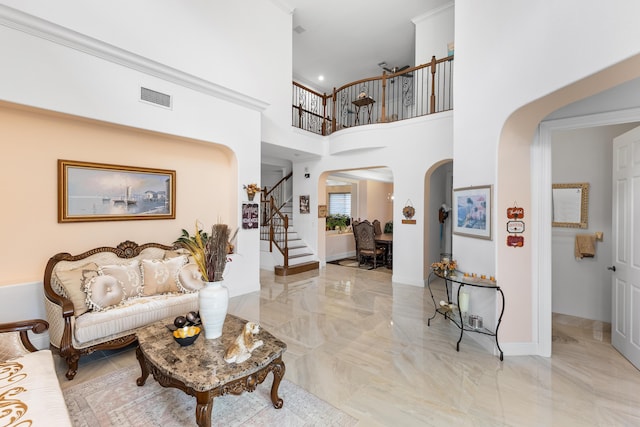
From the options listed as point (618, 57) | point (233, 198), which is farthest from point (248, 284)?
point (618, 57)

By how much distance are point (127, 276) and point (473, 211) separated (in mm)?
4158

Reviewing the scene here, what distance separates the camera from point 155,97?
12.6 feet

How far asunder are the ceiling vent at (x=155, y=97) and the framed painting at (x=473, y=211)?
167 inches

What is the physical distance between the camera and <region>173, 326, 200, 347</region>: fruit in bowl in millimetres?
2105

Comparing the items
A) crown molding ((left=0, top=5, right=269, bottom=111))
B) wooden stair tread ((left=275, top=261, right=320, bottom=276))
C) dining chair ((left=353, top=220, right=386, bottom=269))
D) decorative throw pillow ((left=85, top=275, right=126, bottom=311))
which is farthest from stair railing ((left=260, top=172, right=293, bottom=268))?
decorative throw pillow ((left=85, top=275, right=126, bottom=311))

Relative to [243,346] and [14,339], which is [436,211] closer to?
[243,346]

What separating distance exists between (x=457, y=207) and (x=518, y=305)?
135cm

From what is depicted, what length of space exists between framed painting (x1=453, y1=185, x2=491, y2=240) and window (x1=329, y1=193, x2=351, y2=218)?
22.7 ft

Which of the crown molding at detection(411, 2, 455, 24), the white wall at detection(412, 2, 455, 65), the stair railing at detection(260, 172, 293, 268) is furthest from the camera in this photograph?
the stair railing at detection(260, 172, 293, 268)

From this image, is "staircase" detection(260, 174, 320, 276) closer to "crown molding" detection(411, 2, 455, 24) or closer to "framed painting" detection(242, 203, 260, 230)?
"framed painting" detection(242, 203, 260, 230)

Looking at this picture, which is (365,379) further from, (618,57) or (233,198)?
(233,198)

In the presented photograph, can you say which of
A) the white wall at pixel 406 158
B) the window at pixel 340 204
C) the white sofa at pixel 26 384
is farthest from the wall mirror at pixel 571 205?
the window at pixel 340 204

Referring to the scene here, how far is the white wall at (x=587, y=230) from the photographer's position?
371cm

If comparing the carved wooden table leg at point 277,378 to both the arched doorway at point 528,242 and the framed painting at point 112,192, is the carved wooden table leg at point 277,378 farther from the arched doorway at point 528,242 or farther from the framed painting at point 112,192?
the framed painting at point 112,192
